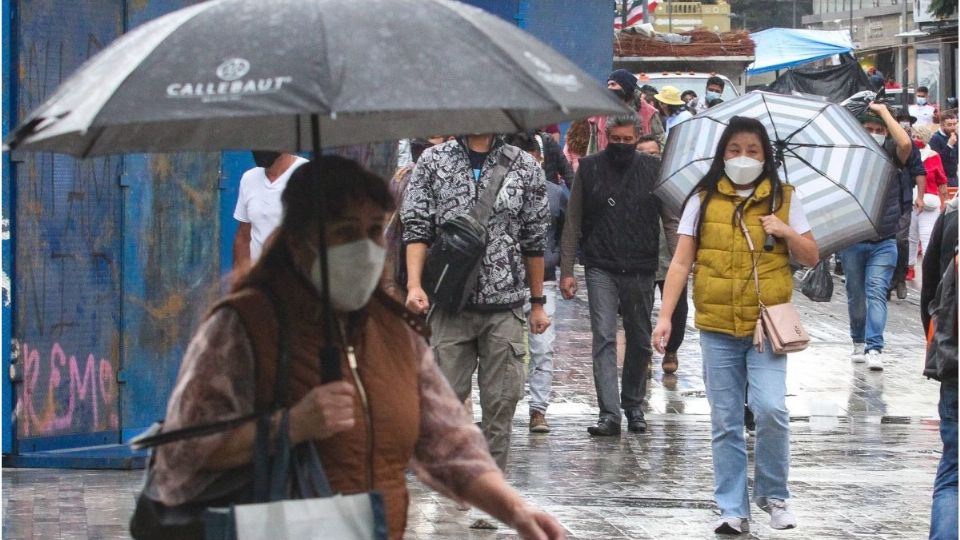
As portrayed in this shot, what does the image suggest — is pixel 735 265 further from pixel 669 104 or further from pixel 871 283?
pixel 669 104

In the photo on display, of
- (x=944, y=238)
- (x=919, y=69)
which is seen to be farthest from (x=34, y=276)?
(x=919, y=69)

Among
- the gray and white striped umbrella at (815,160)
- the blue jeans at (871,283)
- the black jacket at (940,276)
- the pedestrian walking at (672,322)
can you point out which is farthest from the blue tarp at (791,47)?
the black jacket at (940,276)

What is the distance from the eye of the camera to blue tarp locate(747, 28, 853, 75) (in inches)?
1296

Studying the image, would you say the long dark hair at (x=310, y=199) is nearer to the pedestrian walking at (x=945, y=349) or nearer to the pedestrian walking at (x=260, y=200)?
the pedestrian walking at (x=945, y=349)

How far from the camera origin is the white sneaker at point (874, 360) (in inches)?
531

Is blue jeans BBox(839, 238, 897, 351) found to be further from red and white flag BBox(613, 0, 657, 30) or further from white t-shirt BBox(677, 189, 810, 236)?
red and white flag BBox(613, 0, 657, 30)

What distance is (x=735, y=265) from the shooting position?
760cm

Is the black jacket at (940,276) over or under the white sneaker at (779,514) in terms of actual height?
over

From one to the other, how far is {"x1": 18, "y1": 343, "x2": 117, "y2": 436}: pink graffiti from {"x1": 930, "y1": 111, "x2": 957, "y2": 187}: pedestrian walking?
582 inches

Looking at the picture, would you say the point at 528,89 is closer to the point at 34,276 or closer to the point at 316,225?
the point at 316,225

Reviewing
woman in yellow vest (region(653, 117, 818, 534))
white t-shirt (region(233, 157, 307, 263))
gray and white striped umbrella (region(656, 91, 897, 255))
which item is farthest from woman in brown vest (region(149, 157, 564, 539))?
gray and white striped umbrella (region(656, 91, 897, 255))

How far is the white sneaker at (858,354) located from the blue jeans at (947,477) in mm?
7556

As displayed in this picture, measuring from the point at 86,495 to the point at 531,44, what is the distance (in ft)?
17.1

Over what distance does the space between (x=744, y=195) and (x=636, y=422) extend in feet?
10.6
